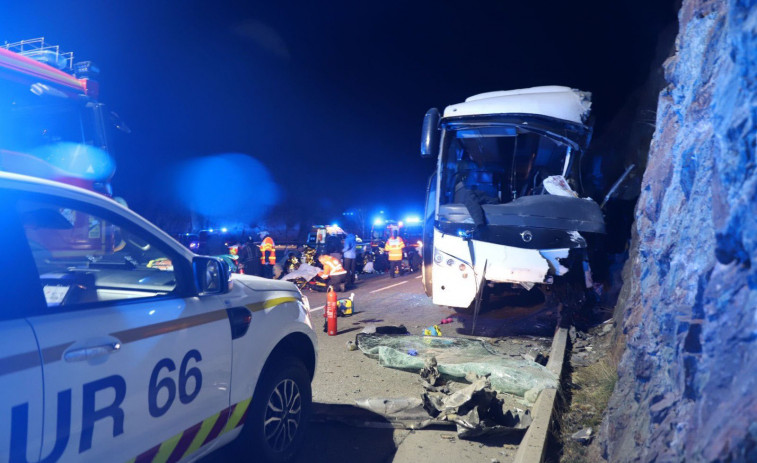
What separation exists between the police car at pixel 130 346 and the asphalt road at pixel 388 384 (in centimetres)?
58

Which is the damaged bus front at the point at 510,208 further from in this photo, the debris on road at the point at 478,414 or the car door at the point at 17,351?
the car door at the point at 17,351

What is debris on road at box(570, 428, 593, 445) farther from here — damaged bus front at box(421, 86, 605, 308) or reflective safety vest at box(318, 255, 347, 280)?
reflective safety vest at box(318, 255, 347, 280)

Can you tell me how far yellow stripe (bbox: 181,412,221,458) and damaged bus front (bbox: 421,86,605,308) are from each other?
5107 mm

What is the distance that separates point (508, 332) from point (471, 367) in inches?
116

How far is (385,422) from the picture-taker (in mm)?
4320

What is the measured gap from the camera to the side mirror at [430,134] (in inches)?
307

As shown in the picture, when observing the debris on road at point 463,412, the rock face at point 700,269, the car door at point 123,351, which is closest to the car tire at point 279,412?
the car door at point 123,351

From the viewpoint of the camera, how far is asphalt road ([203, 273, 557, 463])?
379cm

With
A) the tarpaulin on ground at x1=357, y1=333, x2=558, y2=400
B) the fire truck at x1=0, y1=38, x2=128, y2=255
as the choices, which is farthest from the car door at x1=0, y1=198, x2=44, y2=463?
the tarpaulin on ground at x1=357, y1=333, x2=558, y2=400

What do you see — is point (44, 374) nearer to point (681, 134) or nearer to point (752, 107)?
point (752, 107)

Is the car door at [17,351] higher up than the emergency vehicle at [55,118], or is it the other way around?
the emergency vehicle at [55,118]

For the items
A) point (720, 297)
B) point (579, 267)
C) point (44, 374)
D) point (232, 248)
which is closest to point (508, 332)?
point (579, 267)

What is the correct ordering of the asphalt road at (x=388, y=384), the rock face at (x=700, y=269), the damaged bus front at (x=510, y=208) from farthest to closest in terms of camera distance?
the damaged bus front at (x=510, y=208) → the asphalt road at (x=388, y=384) → the rock face at (x=700, y=269)

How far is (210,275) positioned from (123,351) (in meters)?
0.73
